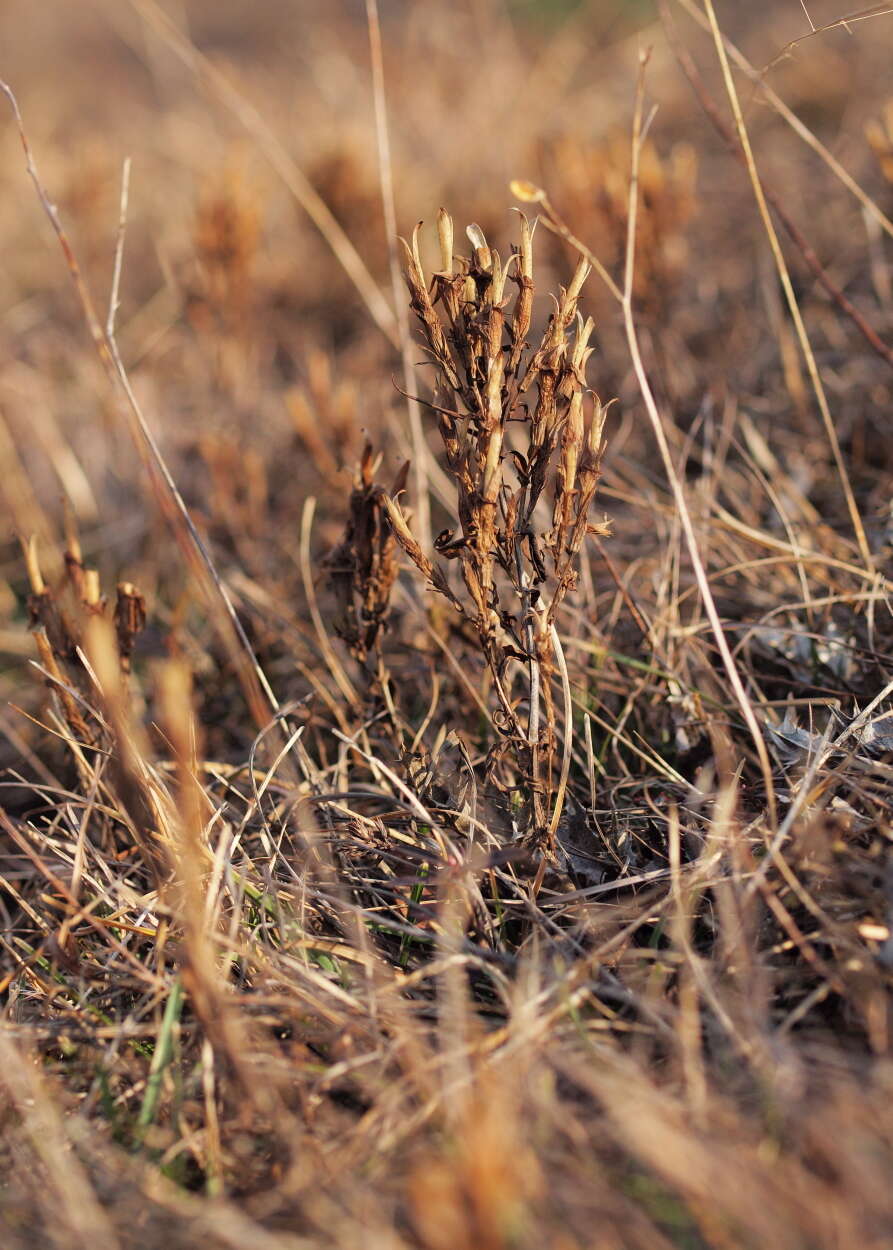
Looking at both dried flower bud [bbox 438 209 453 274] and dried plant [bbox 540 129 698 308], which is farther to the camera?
dried plant [bbox 540 129 698 308]

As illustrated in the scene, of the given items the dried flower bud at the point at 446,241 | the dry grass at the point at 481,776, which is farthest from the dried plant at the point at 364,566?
the dried flower bud at the point at 446,241

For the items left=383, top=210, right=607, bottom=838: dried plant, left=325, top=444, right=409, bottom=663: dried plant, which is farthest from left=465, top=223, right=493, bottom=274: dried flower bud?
left=325, top=444, right=409, bottom=663: dried plant

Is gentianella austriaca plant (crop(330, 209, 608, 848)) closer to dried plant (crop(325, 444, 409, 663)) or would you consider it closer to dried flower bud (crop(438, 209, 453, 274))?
dried flower bud (crop(438, 209, 453, 274))

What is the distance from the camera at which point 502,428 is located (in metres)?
1.05

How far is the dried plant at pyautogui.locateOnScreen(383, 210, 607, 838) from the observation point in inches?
40.0

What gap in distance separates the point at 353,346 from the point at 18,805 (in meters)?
1.90

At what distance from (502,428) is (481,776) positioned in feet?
1.87

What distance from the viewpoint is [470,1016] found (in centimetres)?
101

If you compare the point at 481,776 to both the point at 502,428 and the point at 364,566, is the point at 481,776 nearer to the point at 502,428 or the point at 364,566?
the point at 364,566

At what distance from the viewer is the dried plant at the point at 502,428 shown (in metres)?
1.02

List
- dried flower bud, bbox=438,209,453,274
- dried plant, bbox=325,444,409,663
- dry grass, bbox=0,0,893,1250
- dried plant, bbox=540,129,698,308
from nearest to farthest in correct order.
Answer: dry grass, bbox=0,0,893,1250 → dried flower bud, bbox=438,209,453,274 → dried plant, bbox=325,444,409,663 → dried plant, bbox=540,129,698,308

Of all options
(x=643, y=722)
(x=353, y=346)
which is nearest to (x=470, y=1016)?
(x=643, y=722)

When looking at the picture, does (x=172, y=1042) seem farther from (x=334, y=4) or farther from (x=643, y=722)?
(x=334, y=4)

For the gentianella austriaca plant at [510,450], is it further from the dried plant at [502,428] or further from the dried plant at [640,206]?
the dried plant at [640,206]
